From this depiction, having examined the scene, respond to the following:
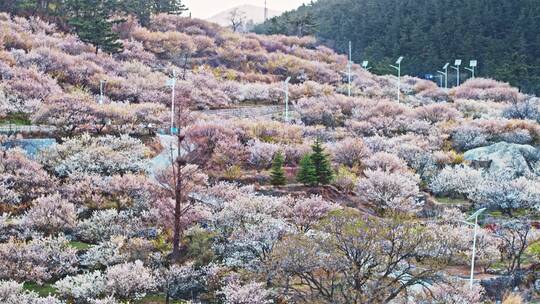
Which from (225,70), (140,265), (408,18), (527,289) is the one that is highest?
(408,18)

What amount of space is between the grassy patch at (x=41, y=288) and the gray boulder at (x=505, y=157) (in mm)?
21470

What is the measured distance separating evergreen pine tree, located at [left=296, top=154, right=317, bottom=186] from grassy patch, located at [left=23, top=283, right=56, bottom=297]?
11871mm

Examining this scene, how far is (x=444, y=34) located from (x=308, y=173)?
201ft

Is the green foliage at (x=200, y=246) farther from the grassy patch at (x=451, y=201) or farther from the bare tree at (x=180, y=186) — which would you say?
the grassy patch at (x=451, y=201)

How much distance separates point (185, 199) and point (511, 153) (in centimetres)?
1730

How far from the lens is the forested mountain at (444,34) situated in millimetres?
76000

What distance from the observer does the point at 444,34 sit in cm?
8325

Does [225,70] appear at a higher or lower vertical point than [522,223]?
higher

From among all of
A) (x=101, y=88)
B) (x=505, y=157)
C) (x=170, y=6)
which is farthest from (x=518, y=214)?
(x=170, y=6)

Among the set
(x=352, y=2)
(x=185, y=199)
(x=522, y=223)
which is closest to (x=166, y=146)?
(x=185, y=199)

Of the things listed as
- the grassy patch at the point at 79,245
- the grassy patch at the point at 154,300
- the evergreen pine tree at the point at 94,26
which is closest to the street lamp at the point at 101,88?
the evergreen pine tree at the point at 94,26

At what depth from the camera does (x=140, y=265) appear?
1750 centimetres

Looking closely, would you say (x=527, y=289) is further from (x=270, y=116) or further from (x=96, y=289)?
(x=270, y=116)

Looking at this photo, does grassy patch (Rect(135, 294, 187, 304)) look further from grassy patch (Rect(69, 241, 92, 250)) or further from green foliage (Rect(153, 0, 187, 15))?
green foliage (Rect(153, 0, 187, 15))
